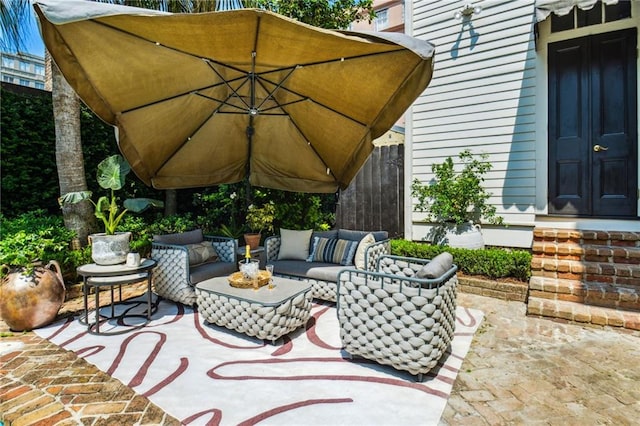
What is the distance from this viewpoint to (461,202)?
5.54 meters

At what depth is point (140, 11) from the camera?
2.30 meters

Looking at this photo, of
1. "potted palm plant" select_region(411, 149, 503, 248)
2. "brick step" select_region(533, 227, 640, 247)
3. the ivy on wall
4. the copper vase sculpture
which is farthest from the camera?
"potted palm plant" select_region(411, 149, 503, 248)

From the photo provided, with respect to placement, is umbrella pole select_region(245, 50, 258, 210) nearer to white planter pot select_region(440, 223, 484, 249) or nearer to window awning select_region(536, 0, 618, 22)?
white planter pot select_region(440, 223, 484, 249)

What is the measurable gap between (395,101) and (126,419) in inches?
141

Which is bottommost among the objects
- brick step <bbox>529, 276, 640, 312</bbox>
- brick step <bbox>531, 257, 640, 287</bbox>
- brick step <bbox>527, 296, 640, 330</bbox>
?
brick step <bbox>527, 296, 640, 330</bbox>

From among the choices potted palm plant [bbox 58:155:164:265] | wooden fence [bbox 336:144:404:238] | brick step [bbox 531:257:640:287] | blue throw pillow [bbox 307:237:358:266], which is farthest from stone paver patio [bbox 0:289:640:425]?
wooden fence [bbox 336:144:404:238]

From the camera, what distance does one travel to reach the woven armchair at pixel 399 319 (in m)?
2.51

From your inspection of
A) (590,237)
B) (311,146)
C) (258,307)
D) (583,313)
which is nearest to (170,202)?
(311,146)

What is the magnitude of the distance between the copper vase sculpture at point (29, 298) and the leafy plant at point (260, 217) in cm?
338

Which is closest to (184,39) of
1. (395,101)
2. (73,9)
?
(73,9)

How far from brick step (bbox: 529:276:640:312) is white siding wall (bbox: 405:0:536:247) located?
133 centimetres

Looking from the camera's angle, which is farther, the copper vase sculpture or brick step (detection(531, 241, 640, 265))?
brick step (detection(531, 241, 640, 265))

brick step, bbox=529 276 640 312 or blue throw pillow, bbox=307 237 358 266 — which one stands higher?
blue throw pillow, bbox=307 237 358 266

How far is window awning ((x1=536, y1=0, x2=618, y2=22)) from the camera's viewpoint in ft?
13.3
